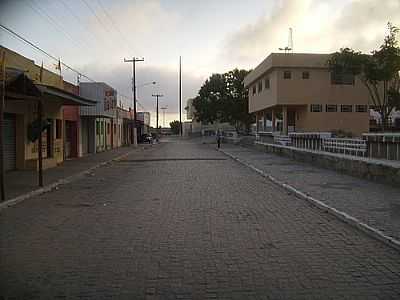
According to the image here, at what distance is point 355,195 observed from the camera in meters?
12.5

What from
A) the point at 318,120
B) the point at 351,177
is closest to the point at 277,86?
the point at 318,120

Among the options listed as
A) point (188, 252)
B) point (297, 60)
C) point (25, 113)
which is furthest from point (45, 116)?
point (297, 60)

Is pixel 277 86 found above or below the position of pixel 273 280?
above

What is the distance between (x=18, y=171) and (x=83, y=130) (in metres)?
16.0

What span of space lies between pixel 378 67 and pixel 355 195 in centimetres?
2622

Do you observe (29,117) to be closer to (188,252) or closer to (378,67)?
(188,252)

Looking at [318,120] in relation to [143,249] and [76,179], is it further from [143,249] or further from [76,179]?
[143,249]

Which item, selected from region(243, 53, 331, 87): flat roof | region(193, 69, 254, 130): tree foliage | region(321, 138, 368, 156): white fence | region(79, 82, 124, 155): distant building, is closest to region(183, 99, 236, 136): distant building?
region(193, 69, 254, 130): tree foliage

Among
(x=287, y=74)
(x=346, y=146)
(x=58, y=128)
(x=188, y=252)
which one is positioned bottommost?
(x=188, y=252)

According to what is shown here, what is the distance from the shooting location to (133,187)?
15.6 meters

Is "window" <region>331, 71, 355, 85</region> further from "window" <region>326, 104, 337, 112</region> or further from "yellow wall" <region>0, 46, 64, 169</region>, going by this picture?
"yellow wall" <region>0, 46, 64, 169</region>

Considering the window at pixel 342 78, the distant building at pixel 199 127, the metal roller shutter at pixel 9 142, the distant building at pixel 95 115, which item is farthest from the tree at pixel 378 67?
the distant building at pixel 199 127

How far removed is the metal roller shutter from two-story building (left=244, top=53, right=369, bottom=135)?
24.9m

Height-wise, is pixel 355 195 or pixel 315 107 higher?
pixel 315 107
